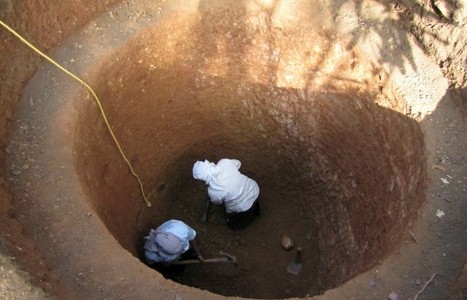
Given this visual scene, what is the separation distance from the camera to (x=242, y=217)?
6.67 meters

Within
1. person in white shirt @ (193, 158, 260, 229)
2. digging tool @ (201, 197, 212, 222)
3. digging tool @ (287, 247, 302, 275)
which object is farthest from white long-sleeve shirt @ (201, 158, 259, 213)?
digging tool @ (287, 247, 302, 275)

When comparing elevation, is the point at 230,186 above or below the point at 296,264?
above

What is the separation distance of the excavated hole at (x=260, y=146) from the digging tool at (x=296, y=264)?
0.07m

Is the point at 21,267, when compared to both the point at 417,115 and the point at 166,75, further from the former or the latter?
the point at 417,115

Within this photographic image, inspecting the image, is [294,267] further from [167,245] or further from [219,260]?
[167,245]

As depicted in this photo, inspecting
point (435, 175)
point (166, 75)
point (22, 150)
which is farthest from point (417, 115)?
point (22, 150)

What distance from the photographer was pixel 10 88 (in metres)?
4.88

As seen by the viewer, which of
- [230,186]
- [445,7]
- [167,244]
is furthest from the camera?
[230,186]

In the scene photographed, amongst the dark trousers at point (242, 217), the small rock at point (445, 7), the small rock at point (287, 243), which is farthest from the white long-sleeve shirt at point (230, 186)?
the small rock at point (445, 7)

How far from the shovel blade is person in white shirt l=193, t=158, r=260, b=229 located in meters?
0.92

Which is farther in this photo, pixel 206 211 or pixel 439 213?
pixel 206 211

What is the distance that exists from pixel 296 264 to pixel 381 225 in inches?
68.7

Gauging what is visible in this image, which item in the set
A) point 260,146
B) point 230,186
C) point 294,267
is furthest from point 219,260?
point 260,146

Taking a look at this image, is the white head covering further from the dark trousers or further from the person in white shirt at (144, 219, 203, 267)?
the dark trousers
